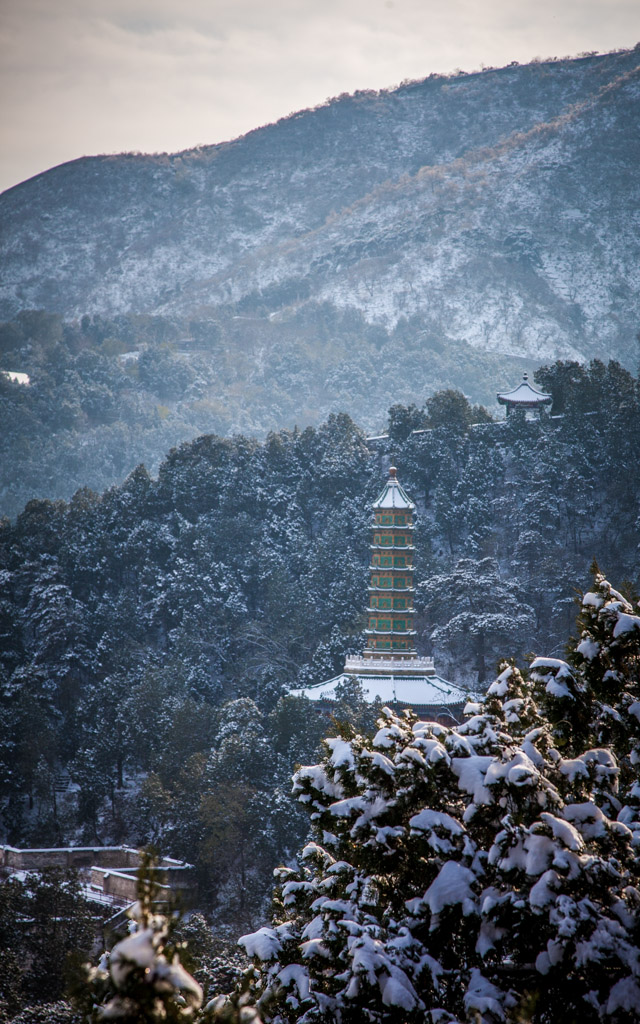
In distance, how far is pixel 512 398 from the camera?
266ft

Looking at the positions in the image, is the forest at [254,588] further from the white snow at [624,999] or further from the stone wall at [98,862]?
the white snow at [624,999]

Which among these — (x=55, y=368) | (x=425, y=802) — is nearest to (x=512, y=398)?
(x=425, y=802)

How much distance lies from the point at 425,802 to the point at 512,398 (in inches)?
2595

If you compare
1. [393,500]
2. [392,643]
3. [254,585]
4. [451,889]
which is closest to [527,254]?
[254,585]

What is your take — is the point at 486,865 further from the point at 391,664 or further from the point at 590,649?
the point at 391,664

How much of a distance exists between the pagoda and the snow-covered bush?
124ft

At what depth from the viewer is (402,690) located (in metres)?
56.9

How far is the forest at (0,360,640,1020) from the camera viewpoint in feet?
184

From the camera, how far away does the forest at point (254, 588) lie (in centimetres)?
5597

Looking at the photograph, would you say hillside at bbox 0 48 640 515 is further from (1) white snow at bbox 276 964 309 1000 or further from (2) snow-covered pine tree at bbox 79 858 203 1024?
(2) snow-covered pine tree at bbox 79 858 203 1024

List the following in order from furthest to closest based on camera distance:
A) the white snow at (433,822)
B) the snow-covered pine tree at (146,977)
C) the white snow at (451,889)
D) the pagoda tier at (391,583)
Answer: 1. the pagoda tier at (391,583)
2. the white snow at (433,822)
3. the white snow at (451,889)
4. the snow-covered pine tree at (146,977)

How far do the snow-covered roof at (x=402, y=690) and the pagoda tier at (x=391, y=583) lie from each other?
1724mm

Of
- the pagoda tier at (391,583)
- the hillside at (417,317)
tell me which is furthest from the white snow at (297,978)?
the hillside at (417,317)

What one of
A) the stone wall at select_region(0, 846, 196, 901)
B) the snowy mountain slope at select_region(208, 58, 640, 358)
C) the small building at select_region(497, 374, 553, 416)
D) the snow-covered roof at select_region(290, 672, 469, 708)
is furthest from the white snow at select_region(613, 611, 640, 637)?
the snowy mountain slope at select_region(208, 58, 640, 358)
